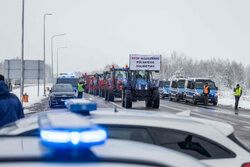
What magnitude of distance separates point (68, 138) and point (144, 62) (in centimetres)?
2296

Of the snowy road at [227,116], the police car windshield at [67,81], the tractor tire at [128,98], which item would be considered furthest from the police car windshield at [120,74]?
the police car windshield at [67,81]

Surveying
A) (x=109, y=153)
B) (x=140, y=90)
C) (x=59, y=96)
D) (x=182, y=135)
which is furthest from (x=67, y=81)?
(x=109, y=153)

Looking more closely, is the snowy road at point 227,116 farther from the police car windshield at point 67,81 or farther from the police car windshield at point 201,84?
the police car windshield at point 67,81

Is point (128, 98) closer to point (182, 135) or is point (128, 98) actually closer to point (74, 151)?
point (182, 135)

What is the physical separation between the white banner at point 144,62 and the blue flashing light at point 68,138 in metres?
22.4

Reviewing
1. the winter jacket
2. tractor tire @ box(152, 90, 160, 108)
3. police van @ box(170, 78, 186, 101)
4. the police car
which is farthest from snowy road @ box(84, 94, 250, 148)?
the police car

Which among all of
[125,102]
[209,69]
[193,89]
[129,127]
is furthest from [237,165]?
[209,69]

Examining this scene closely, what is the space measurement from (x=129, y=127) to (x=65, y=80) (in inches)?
1211

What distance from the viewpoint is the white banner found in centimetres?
2391

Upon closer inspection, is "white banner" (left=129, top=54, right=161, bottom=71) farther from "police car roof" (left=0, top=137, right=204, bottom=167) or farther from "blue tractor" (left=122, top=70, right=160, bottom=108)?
"police car roof" (left=0, top=137, right=204, bottom=167)

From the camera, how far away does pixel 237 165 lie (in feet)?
10.7

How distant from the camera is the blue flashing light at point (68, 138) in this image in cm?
132

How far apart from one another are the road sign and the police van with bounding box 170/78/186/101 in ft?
41.8

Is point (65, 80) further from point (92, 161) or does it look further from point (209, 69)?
point (209, 69)
